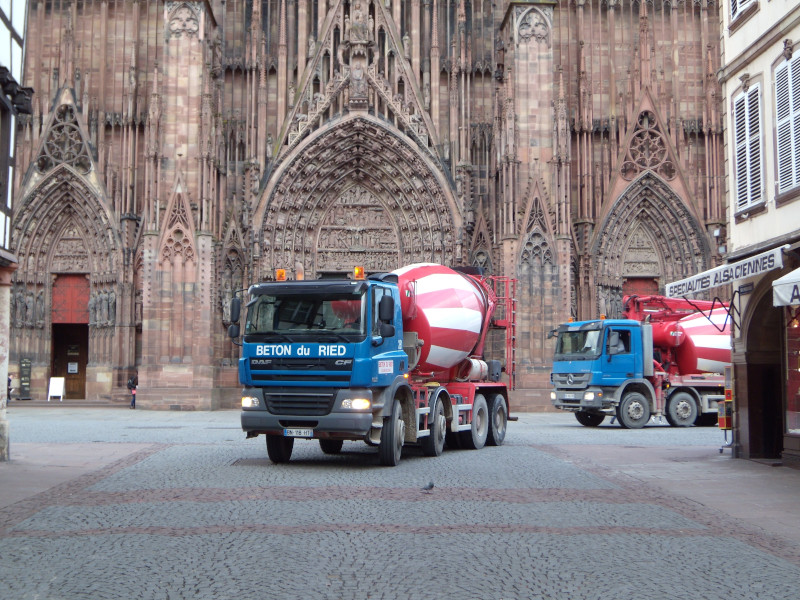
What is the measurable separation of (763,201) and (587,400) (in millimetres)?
10020

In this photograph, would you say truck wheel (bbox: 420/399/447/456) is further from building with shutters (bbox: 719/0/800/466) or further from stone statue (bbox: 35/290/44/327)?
stone statue (bbox: 35/290/44/327)

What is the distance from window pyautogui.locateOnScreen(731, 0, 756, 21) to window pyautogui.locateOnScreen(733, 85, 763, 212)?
4.52 ft

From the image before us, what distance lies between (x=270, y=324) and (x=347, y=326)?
3.87ft

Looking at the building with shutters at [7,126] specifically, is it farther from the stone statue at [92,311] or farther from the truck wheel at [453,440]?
the stone statue at [92,311]

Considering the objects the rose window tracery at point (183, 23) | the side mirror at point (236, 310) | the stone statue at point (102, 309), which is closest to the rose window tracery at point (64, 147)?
the stone statue at point (102, 309)

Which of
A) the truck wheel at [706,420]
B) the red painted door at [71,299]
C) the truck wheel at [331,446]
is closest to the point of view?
the truck wheel at [331,446]

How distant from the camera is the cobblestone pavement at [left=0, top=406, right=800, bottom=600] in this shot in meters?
6.71

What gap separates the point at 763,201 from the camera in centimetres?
1430

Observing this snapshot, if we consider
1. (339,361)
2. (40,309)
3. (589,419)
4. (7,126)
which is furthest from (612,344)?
(40,309)

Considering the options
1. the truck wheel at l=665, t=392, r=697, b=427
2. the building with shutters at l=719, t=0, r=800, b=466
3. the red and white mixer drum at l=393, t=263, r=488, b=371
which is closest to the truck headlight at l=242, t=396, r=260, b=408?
the red and white mixer drum at l=393, t=263, r=488, b=371

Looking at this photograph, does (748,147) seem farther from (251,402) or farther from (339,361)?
(251,402)

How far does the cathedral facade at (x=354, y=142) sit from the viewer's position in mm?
33625

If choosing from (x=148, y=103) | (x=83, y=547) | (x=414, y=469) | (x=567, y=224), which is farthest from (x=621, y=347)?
(x=148, y=103)

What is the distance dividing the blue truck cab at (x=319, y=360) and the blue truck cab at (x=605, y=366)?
35.9ft
